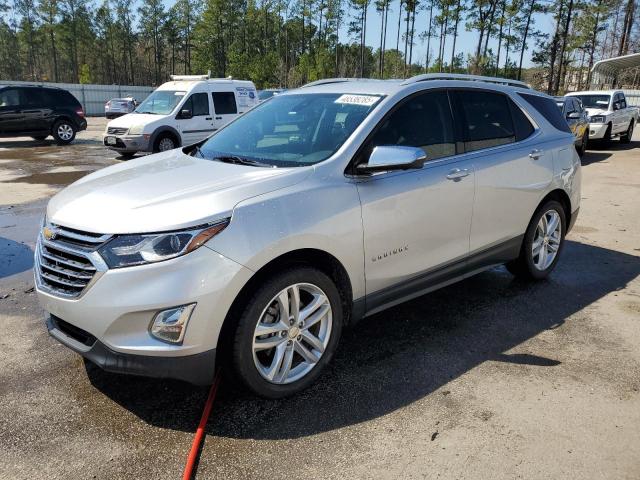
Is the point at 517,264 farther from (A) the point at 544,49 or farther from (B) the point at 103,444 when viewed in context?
(A) the point at 544,49

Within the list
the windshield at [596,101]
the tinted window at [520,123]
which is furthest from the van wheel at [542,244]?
the windshield at [596,101]

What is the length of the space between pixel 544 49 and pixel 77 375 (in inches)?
2008

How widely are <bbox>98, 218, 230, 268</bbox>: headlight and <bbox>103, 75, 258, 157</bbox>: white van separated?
11.1 metres

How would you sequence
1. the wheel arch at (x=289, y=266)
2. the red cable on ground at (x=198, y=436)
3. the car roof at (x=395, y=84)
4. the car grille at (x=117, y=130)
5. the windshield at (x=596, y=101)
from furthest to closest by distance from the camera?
the windshield at (x=596, y=101), the car grille at (x=117, y=130), the car roof at (x=395, y=84), the wheel arch at (x=289, y=266), the red cable on ground at (x=198, y=436)

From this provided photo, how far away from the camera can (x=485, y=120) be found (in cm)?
432

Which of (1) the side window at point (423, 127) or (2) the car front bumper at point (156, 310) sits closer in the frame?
(2) the car front bumper at point (156, 310)

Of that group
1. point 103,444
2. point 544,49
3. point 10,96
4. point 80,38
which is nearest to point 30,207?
point 103,444

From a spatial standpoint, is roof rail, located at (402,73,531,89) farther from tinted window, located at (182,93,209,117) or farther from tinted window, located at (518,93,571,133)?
tinted window, located at (182,93,209,117)

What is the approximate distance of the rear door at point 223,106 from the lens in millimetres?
14352

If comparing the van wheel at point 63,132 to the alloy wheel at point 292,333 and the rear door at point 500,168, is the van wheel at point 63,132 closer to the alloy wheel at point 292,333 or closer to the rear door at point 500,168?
the rear door at point 500,168

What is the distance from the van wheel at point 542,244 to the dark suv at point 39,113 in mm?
16839

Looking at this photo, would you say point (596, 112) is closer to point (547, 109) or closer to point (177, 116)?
point (177, 116)

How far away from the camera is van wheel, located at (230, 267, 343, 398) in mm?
Result: 2836

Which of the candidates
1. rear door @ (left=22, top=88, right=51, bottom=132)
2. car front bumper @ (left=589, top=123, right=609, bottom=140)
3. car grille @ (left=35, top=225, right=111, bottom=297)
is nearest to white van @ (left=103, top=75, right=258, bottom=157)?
rear door @ (left=22, top=88, right=51, bottom=132)
